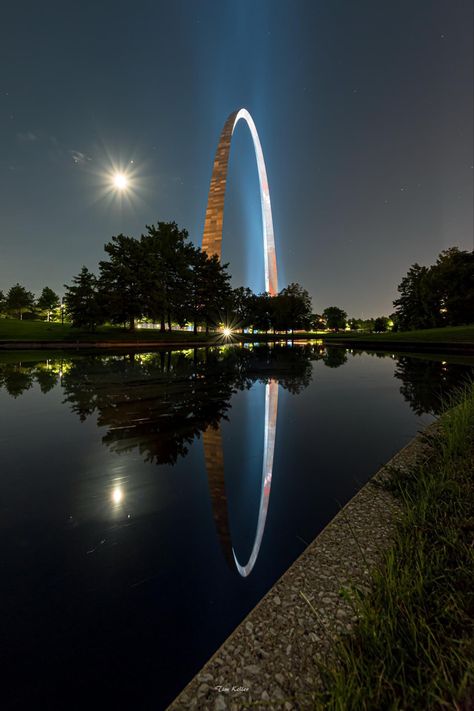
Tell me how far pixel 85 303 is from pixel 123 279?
7.78 metres

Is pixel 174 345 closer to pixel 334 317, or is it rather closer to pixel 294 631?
pixel 294 631

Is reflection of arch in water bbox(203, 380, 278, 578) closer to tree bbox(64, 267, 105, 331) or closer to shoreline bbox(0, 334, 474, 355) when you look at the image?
shoreline bbox(0, 334, 474, 355)

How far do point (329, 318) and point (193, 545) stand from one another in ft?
544

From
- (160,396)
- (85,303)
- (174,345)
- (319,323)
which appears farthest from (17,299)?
(319,323)

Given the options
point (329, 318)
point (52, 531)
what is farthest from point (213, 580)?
point (329, 318)

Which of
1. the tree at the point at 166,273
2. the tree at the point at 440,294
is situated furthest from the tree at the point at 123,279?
the tree at the point at 440,294

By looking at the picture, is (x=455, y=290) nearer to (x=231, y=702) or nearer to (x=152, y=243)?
(x=152, y=243)

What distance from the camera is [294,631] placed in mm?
1876

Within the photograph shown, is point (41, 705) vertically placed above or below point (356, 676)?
below

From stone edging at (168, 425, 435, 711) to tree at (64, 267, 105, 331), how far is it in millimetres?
46538

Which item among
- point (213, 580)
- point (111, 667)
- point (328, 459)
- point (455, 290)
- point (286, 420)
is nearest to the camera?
point (111, 667)

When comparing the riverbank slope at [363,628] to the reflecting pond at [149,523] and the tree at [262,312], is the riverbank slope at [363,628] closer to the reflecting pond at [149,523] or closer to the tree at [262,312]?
the reflecting pond at [149,523]

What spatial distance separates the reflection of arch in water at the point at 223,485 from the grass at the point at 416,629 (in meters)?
1.22

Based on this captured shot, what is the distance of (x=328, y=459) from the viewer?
512 cm
